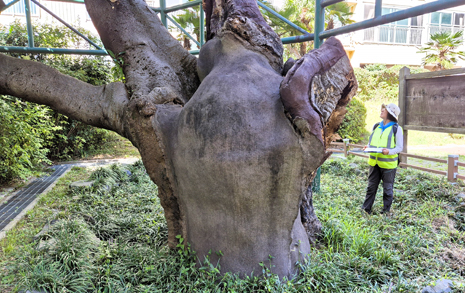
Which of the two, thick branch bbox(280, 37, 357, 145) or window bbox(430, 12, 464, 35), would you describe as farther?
window bbox(430, 12, 464, 35)

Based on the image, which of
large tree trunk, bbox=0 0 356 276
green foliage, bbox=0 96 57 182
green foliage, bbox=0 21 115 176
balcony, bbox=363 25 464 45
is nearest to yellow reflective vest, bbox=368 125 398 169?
large tree trunk, bbox=0 0 356 276

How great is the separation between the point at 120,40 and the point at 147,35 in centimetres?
32

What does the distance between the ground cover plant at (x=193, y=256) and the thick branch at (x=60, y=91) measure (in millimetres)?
1394

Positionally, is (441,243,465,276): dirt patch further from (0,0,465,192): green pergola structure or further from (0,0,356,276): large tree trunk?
(0,0,465,192): green pergola structure

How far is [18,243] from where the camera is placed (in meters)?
4.21

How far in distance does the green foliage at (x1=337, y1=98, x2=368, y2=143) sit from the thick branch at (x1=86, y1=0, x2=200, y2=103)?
11.7 meters

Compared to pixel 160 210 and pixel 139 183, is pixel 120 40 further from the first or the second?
pixel 139 183

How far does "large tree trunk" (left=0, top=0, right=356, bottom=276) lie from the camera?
271 centimetres

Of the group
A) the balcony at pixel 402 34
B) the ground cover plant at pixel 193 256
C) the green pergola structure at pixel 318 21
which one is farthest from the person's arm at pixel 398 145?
the balcony at pixel 402 34

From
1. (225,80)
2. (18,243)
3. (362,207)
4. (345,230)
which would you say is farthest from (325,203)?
(18,243)

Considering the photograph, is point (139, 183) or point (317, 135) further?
point (139, 183)

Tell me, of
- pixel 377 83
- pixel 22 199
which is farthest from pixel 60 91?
pixel 377 83

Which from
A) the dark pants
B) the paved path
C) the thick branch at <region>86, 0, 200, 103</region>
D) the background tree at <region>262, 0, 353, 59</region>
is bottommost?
the paved path

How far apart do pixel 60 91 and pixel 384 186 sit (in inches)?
188
